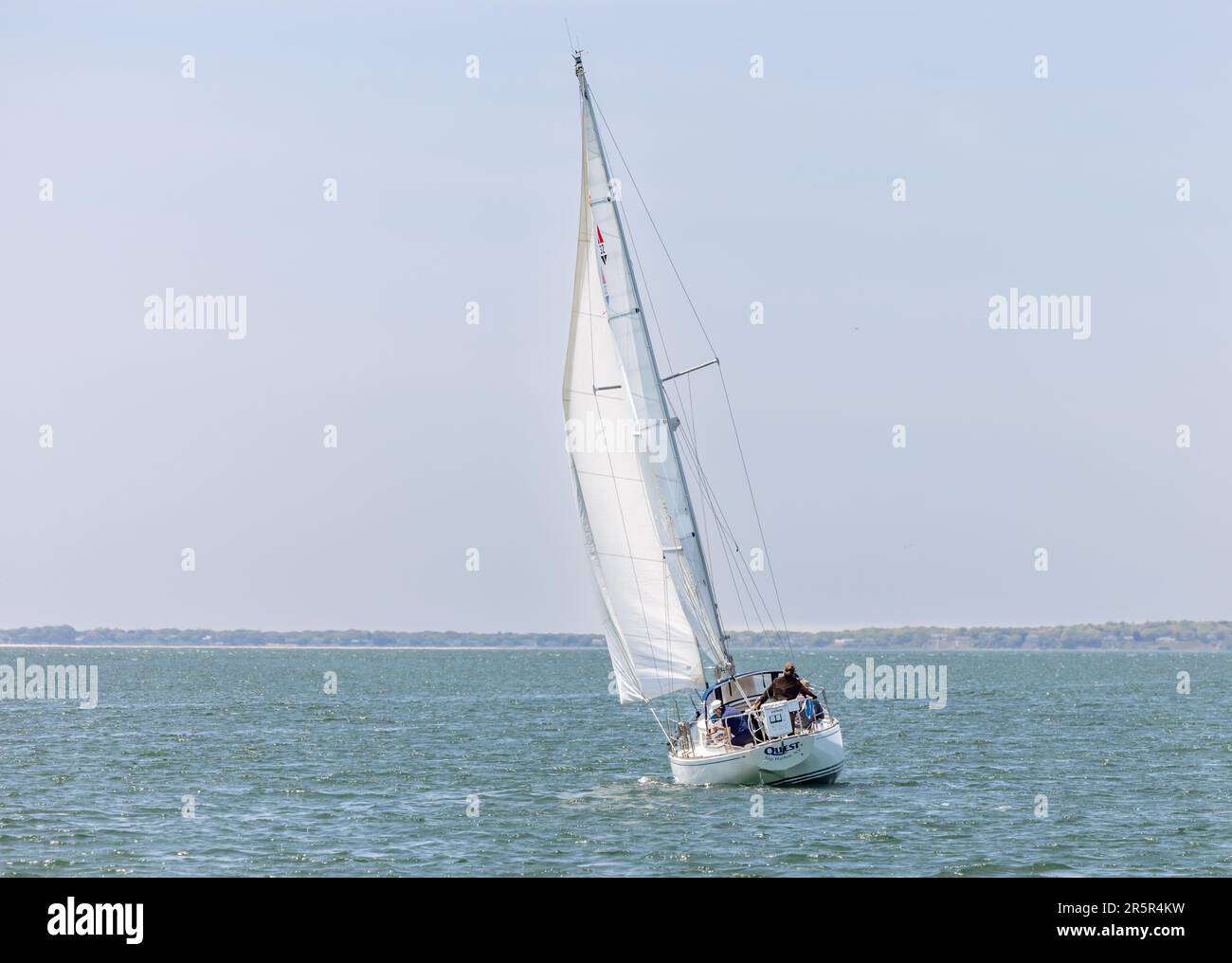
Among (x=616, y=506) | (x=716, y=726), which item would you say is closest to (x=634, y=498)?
(x=616, y=506)

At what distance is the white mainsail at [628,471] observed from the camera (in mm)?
33719

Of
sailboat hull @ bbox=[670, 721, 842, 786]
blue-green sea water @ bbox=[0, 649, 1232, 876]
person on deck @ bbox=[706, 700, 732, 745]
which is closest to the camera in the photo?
blue-green sea water @ bbox=[0, 649, 1232, 876]

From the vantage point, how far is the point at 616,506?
33.9 m

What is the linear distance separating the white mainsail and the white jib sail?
0.02 meters

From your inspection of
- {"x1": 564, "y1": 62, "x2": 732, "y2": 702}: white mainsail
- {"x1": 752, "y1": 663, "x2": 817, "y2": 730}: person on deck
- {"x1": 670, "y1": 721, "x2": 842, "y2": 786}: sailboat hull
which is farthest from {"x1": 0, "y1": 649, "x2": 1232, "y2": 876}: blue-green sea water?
{"x1": 564, "y1": 62, "x2": 732, "y2": 702}: white mainsail

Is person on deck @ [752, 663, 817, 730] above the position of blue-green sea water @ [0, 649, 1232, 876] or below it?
above

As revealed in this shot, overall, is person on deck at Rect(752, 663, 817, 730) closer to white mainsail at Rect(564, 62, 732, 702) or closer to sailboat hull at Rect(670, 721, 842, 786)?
sailboat hull at Rect(670, 721, 842, 786)

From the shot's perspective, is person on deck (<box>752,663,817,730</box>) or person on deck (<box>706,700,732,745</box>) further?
person on deck (<box>706,700,732,745</box>)

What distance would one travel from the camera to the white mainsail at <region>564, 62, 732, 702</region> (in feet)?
111

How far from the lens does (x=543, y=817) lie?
103ft

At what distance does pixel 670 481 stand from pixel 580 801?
7.49 meters

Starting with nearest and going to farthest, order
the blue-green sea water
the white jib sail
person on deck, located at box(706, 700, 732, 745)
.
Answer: the blue-green sea water → person on deck, located at box(706, 700, 732, 745) → the white jib sail

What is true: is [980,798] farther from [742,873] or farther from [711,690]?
[742,873]
